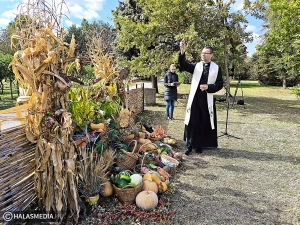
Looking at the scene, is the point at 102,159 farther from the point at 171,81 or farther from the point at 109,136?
the point at 171,81

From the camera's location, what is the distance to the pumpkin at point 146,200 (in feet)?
9.77

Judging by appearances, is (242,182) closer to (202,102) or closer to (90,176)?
(202,102)

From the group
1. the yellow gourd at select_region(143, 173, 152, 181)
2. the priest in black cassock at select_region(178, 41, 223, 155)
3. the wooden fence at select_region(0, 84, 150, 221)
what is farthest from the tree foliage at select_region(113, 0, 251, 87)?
the wooden fence at select_region(0, 84, 150, 221)

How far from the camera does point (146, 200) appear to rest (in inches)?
117

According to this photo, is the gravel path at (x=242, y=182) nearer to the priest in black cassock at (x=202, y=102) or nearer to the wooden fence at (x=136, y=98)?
the priest in black cassock at (x=202, y=102)

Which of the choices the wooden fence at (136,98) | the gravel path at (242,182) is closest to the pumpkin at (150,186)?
the gravel path at (242,182)

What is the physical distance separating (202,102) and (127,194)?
247cm

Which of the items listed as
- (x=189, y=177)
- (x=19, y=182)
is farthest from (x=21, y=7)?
(x=189, y=177)

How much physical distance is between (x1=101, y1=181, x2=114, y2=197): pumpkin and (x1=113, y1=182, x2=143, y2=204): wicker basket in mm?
86

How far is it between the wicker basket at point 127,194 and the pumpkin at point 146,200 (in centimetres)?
7

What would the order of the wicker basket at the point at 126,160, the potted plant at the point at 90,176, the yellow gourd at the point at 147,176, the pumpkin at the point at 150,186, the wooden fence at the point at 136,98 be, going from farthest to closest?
the wooden fence at the point at 136,98, the wicker basket at the point at 126,160, the yellow gourd at the point at 147,176, the pumpkin at the point at 150,186, the potted plant at the point at 90,176

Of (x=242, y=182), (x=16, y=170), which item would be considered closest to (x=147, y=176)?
(x=242, y=182)

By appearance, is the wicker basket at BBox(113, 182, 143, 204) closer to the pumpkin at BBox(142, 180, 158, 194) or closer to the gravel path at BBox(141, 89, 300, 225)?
the pumpkin at BBox(142, 180, 158, 194)

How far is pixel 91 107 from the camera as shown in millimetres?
3508
